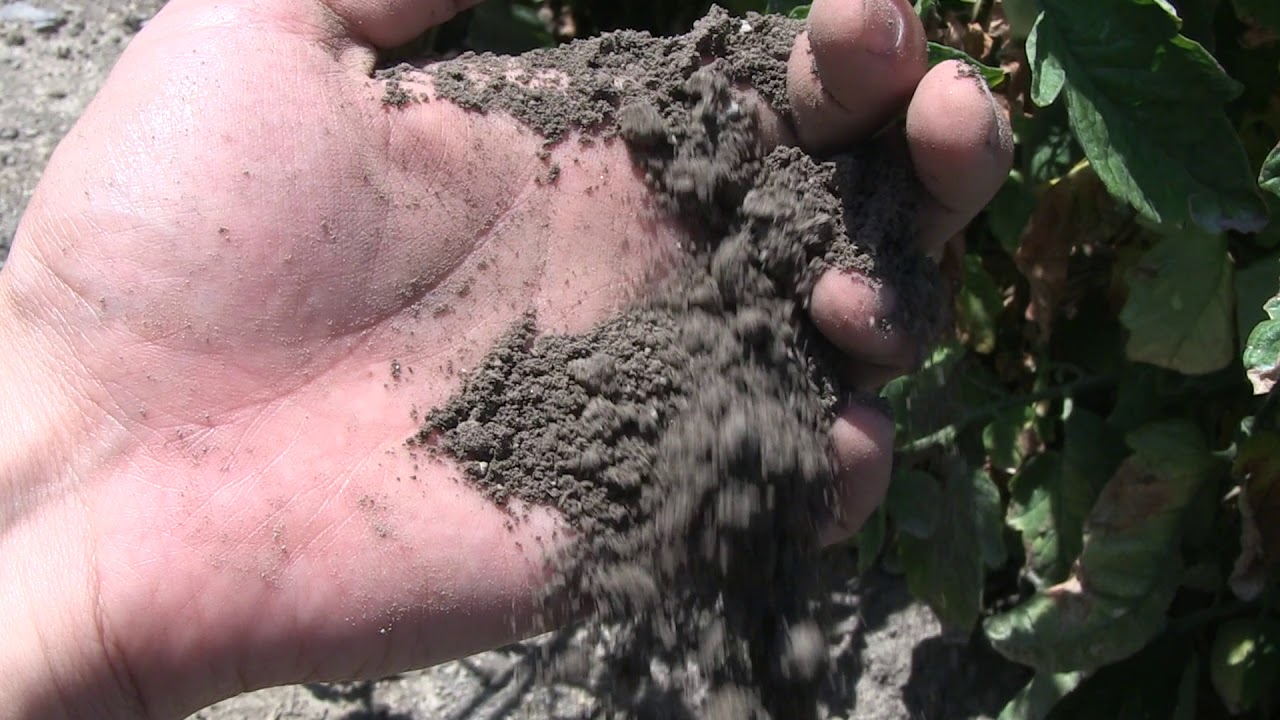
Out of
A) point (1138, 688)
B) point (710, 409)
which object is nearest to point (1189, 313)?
point (1138, 688)

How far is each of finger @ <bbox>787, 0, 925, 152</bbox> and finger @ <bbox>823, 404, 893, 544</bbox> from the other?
0.30m

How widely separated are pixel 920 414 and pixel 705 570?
50 cm

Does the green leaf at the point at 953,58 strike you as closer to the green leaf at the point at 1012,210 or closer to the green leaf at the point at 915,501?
the green leaf at the point at 1012,210

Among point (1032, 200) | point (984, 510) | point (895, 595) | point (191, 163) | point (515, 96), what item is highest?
point (191, 163)

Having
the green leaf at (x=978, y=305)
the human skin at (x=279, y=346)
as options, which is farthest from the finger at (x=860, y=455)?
the green leaf at (x=978, y=305)

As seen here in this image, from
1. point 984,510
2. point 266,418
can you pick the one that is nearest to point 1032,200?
point 984,510

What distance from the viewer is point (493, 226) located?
1387mm

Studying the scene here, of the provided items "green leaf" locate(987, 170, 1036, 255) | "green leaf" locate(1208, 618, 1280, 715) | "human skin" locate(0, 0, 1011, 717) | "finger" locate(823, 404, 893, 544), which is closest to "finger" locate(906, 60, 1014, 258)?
"human skin" locate(0, 0, 1011, 717)

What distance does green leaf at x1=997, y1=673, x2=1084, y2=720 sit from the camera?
1.63 metres

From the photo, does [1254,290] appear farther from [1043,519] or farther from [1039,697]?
[1039,697]

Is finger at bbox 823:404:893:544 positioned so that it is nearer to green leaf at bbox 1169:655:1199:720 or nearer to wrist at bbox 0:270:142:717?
green leaf at bbox 1169:655:1199:720

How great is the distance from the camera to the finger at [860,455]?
128cm

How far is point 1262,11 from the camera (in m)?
1.41

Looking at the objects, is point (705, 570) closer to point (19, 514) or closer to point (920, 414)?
point (920, 414)
